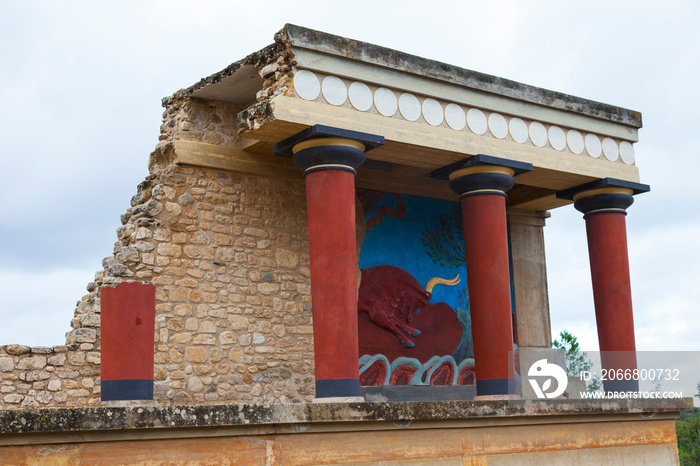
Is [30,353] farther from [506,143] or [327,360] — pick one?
[506,143]

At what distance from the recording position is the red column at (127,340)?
5.89 m

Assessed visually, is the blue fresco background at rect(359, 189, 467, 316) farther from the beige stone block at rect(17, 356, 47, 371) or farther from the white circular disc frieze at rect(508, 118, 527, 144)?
the beige stone block at rect(17, 356, 47, 371)

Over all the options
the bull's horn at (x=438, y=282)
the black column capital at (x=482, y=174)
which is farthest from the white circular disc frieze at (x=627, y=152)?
the bull's horn at (x=438, y=282)

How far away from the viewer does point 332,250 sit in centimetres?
830

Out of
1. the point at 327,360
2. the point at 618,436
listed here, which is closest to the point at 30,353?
the point at 327,360

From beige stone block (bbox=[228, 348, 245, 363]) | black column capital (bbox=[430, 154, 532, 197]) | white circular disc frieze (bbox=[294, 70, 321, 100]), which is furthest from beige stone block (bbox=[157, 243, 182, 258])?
black column capital (bbox=[430, 154, 532, 197])

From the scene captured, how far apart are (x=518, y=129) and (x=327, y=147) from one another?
302 cm

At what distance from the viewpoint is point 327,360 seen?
8109mm

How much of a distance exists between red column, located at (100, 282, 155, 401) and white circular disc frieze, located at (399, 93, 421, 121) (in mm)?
4246

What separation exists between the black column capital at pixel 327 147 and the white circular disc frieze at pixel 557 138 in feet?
10.1

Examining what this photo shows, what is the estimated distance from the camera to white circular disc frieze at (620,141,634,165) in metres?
11.5

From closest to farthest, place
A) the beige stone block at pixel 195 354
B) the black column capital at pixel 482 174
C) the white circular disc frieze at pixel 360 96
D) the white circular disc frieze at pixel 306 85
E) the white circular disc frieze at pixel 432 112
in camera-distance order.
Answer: the white circular disc frieze at pixel 306 85
the white circular disc frieze at pixel 360 96
the beige stone block at pixel 195 354
the white circular disc frieze at pixel 432 112
the black column capital at pixel 482 174

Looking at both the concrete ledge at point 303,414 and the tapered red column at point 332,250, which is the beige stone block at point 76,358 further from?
the concrete ledge at point 303,414

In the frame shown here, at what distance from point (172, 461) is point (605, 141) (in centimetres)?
855
